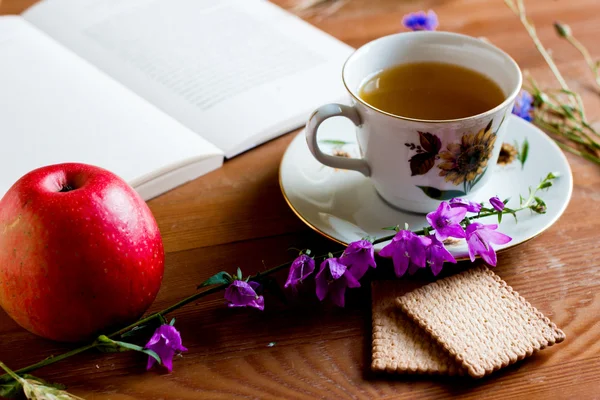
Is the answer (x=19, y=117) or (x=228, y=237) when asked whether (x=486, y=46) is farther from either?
(x=19, y=117)

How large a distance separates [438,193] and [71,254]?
1.23 ft

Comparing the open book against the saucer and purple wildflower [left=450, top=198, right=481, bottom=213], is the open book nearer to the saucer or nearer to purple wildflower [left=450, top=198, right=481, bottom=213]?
the saucer

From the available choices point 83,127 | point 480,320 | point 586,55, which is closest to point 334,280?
point 480,320

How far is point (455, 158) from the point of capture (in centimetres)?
67

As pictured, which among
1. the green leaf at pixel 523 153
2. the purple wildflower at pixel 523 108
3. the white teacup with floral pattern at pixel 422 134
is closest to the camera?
the white teacup with floral pattern at pixel 422 134

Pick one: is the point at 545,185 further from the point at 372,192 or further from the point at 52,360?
the point at 52,360

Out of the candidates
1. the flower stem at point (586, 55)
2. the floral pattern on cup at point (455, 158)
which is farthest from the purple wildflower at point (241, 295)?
the flower stem at point (586, 55)

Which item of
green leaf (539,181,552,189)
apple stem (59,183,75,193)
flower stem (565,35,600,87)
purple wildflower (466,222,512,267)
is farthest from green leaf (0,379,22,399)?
flower stem (565,35,600,87)

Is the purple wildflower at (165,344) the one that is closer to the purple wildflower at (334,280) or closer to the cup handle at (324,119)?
the purple wildflower at (334,280)

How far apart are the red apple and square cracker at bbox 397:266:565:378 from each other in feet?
0.82

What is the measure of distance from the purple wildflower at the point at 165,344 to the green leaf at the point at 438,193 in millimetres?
298

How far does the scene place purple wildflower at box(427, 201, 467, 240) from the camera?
1.95 ft

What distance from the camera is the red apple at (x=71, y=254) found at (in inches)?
21.6

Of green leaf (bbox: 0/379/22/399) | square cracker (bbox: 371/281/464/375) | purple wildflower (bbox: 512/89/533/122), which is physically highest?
green leaf (bbox: 0/379/22/399)
